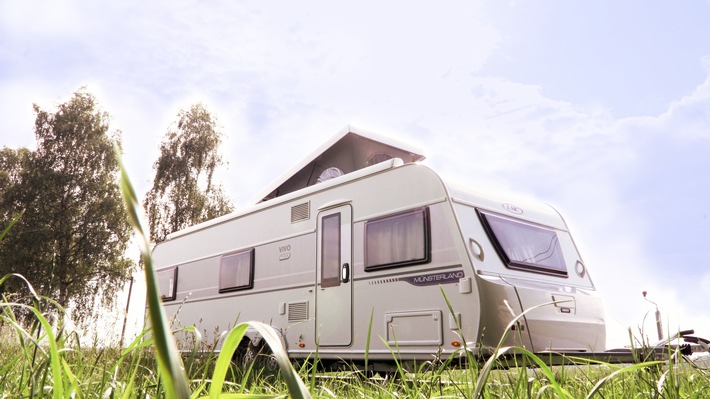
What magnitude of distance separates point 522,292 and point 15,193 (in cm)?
2168

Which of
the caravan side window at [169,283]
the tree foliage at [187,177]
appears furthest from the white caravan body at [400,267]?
the tree foliage at [187,177]

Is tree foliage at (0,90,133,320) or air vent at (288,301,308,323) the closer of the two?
air vent at (288,301,308,323)

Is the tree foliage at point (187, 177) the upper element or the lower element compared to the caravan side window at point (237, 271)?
upper

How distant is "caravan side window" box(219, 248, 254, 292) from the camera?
357 inches

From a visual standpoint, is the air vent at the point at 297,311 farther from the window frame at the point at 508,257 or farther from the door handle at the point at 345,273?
the window frame at the point at 508,257

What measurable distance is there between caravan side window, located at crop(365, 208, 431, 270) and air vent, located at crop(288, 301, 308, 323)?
1222mm

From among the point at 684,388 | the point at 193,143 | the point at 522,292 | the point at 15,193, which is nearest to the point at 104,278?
the point at 15,193

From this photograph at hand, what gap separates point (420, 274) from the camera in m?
6.63

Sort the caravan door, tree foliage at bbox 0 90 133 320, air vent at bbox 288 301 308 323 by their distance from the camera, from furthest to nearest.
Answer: tree foliage at bbox 0 90 133 320 < air vent at bbox 288 301 308 323 < the caravan door

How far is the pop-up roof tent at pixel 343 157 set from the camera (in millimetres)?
8805

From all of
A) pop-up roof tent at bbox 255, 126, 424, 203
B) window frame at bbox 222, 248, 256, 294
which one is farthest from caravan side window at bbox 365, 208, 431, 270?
window frame at bbox 222, 248, 256, 294

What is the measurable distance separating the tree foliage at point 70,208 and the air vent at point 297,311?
49.0 feet

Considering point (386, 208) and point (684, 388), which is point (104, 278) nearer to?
point (386, 208)

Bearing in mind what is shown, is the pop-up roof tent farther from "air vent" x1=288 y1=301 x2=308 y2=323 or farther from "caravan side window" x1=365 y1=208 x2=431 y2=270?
"air vent" x1=288 y1=301 x2=308 y2=323
